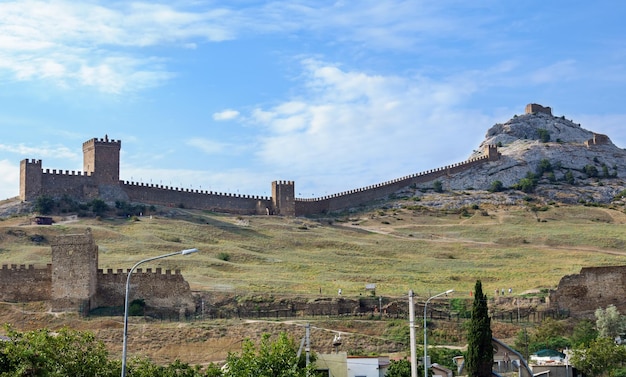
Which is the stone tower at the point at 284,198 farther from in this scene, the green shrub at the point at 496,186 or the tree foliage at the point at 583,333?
the tree foliage at the point at 583,333

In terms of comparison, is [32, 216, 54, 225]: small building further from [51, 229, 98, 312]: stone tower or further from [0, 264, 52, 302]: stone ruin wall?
[51, 229, 98, 312]: stone tower

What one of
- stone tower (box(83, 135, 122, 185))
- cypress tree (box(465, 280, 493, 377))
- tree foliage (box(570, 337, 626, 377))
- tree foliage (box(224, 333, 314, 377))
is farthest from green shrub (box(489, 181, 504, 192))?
tree foliage (box(224, 333, 314, 377))

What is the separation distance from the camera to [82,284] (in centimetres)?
5384

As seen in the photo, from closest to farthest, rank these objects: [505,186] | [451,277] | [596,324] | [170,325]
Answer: [170,325], [596,324], [451,277], [505,186]

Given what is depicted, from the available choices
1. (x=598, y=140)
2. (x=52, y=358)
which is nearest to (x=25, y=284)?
(x=52, y=358)

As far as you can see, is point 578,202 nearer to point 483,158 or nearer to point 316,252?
point 483,158

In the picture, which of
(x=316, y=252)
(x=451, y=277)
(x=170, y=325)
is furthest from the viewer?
(x=316, y=252)

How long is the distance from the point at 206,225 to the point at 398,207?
2899 cm

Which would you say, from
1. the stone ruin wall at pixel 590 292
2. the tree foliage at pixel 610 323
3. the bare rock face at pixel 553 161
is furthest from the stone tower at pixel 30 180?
the tree foliage at pixel 610 323

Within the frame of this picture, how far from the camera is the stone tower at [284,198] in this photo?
110 meters

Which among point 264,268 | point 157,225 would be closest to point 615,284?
point 264,268

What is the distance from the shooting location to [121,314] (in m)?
53.8

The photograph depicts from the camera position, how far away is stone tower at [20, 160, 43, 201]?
9469 centimetres

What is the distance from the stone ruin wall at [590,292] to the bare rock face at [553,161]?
57446 mm
